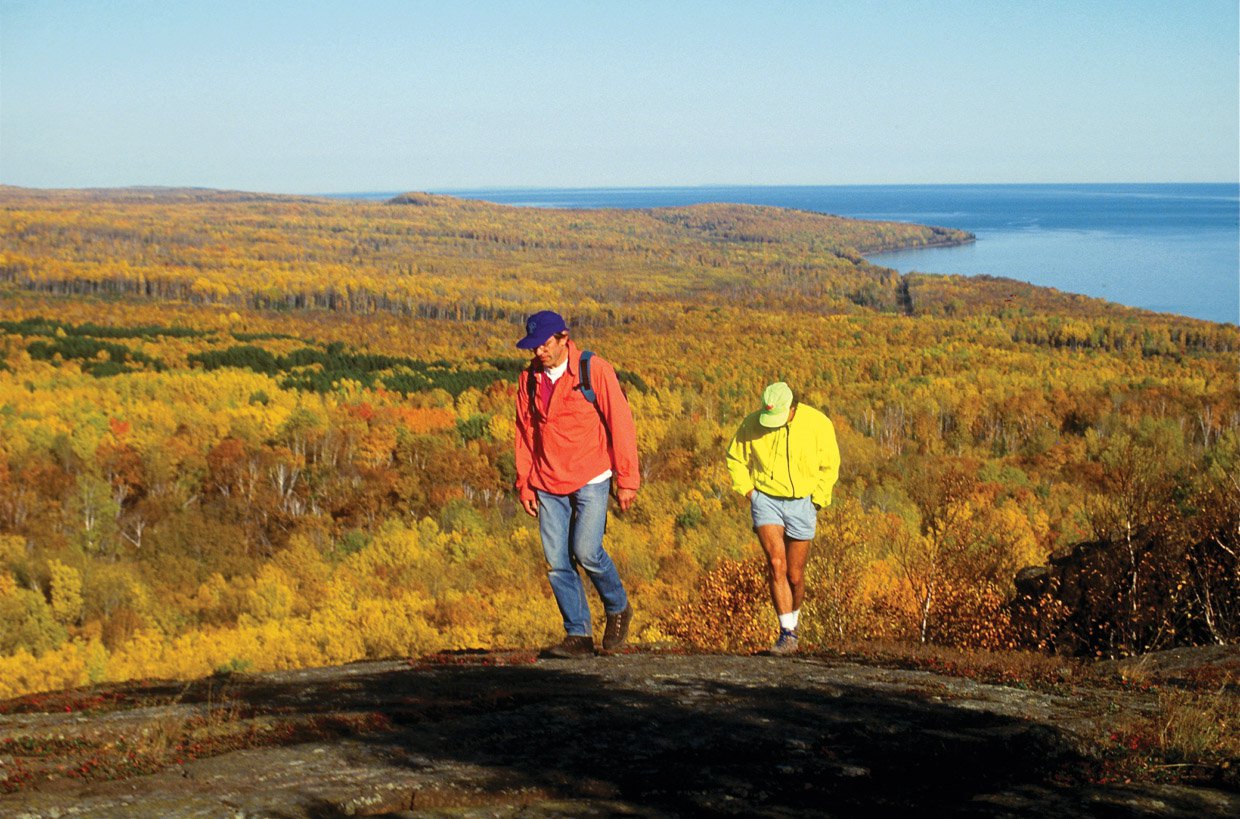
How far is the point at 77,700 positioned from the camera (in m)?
8.14

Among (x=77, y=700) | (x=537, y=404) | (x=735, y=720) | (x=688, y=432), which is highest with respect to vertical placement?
(x=537, y=404)

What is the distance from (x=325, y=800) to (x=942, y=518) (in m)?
9.72

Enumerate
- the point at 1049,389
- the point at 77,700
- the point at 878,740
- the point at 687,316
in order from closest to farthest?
the point at 878,740 → the point at 77,700 → the point at 1049,389 → the point at 687,316

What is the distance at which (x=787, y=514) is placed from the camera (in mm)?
9266

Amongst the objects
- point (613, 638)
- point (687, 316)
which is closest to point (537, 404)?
point (613, 638)

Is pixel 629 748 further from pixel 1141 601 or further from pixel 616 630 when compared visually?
pixel 1141 601

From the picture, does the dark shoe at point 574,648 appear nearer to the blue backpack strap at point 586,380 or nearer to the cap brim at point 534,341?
the blue backpack strap at point 586,380

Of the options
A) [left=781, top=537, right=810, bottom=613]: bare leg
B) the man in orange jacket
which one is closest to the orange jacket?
the man in orange jacket

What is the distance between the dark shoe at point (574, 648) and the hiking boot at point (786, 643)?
1590 mm

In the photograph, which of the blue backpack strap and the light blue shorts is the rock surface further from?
the blue backpack strap

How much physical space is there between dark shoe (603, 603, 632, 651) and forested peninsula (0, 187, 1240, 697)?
1655mm

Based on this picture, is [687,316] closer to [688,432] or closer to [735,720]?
[688,432]

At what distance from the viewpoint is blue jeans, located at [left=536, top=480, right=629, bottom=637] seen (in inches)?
331

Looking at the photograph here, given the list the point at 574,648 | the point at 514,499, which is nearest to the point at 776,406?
the point at 574,648
